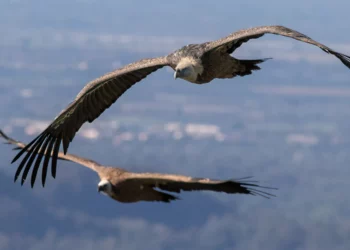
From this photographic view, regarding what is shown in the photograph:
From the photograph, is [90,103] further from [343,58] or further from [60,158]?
[343,58]

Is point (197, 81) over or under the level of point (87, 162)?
over

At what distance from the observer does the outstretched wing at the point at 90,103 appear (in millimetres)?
16859

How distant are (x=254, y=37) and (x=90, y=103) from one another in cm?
308

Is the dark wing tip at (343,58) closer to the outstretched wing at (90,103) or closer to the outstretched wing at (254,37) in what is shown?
the outstretched wing at (254,37)

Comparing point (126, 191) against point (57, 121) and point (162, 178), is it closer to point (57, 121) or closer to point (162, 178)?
point (162, 178)

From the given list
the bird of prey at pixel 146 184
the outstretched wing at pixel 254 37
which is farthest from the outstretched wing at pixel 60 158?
the outstretched wing at pixel 254 37

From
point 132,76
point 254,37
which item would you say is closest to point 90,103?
point 132,76

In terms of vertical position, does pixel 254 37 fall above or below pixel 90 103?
above

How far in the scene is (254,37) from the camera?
16.1 m

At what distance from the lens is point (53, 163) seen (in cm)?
1627

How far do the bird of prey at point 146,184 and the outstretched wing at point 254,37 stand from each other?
242 centimetres

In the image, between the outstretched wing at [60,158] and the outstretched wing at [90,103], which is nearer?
A: the outstretched wing at [60,158]

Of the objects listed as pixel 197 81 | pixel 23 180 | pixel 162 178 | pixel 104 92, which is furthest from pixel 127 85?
pixel 162 178

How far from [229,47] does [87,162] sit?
3048mm
